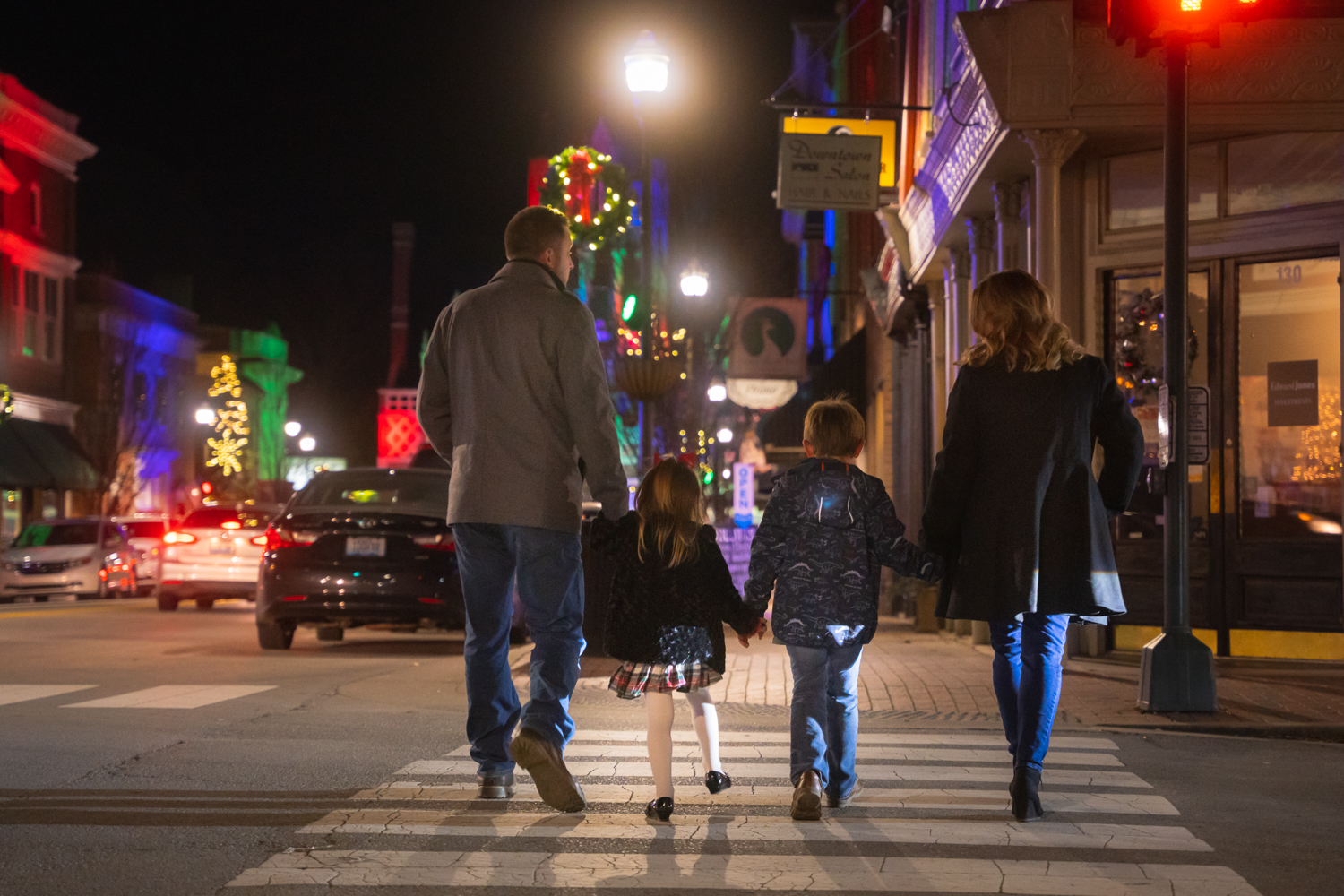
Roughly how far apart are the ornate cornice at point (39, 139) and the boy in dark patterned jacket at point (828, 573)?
39317mm

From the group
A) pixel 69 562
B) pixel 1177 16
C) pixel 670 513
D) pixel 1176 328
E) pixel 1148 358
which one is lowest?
pixel 69 562

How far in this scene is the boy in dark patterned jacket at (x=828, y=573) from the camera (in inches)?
221

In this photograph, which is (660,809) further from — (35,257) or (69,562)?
(35,257)

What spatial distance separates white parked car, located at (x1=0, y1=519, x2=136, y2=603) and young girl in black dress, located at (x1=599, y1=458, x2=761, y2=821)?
915 inches

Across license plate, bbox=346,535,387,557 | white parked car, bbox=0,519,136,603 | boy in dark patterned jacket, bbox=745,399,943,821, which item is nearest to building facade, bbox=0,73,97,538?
white parked car, bbox=0,519,136,603

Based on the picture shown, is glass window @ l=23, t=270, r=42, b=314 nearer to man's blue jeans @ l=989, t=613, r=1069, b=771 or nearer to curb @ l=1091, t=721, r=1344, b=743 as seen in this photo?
curb @ l=1091, t=721, r=1344, b=743

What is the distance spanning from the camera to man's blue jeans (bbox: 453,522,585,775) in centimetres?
551

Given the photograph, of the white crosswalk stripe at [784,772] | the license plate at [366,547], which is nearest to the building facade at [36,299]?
the license plate at [366,547]

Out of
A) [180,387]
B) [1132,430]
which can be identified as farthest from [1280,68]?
[180,387]

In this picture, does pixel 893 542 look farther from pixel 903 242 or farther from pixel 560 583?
pixel 903 242

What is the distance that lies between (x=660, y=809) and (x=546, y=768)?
422mm

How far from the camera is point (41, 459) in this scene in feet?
135

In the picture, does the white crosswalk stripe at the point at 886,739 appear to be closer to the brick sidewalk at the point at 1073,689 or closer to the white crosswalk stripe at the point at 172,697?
the brick sidewalk at the point at 1073,689

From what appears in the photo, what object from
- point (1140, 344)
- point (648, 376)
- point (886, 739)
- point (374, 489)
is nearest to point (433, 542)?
point (374, 489)
